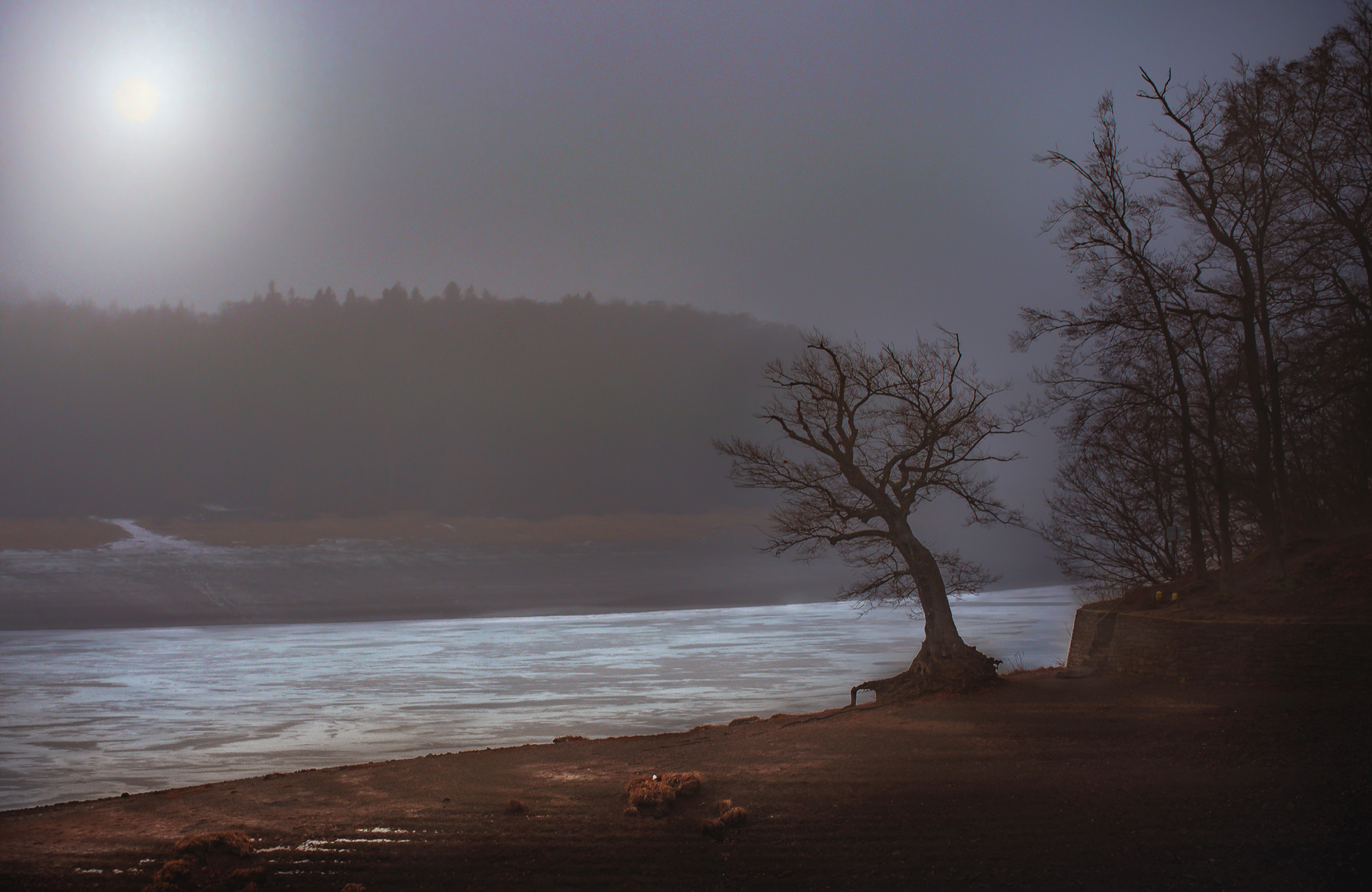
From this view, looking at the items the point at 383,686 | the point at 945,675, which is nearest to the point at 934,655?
the point at 945,675

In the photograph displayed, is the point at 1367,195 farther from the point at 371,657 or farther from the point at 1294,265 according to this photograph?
the point at 371,657

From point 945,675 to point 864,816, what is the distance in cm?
782

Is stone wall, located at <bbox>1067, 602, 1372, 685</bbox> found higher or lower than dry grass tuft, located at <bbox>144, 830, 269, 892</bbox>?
higher

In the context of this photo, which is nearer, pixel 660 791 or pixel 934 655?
pixel 660 791

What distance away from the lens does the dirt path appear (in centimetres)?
835

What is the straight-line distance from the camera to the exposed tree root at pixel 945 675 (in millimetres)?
16906

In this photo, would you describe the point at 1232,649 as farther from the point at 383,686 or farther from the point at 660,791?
the point at 383,686

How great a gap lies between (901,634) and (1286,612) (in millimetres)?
60576

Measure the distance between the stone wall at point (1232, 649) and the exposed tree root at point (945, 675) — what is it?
225 cm

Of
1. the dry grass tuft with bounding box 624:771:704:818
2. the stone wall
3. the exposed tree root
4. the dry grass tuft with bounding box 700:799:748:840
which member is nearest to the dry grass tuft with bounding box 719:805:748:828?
the dry grass tuft with bounding box 700:799:748:840

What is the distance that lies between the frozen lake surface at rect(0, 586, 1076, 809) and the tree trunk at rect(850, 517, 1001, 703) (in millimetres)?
10765

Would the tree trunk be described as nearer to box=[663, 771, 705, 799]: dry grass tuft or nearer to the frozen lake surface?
box=[663, 771, 705, 799]: dry grass tuft

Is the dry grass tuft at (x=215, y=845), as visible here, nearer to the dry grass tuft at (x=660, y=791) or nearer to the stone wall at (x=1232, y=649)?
the dry grass tuft at (x=660, y=791)

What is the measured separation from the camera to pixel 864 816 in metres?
9.86
